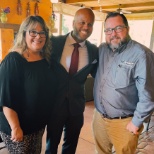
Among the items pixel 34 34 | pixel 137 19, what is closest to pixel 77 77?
pixel 34 34

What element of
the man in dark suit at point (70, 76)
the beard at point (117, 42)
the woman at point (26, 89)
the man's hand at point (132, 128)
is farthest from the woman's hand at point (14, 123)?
the beard at point (117, 42)

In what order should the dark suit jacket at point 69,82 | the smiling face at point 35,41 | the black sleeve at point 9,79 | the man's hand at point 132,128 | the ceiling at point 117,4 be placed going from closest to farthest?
the black sleeve at point 9,79
the smiling face at point 35,41
the man's hand at point 132,128
the dark suit jacket at point 69,82
the ceiling at point 117,4

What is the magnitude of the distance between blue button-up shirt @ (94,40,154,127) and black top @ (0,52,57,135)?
46cm

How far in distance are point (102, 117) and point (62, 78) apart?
0.51 m

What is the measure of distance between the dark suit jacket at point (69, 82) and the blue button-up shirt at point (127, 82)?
12 centimetres

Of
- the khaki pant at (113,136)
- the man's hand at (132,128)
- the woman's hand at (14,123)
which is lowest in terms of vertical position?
the khaki pant at (113,136)

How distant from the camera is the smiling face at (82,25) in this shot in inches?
68.6

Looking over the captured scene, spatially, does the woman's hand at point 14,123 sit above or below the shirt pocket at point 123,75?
below

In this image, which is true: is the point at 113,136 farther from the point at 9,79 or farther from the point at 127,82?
the point at 9,79

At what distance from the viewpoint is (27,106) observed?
4.51 feet

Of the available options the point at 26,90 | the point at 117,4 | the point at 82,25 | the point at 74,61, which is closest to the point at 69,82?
the point at 74,61

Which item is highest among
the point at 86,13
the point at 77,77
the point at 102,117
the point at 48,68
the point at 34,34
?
the point at 86,13

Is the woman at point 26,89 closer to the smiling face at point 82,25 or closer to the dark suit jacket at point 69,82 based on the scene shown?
the dark suit jacket at point 69,82

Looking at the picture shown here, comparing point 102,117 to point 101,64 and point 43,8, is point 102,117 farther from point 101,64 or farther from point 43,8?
point 43,8
